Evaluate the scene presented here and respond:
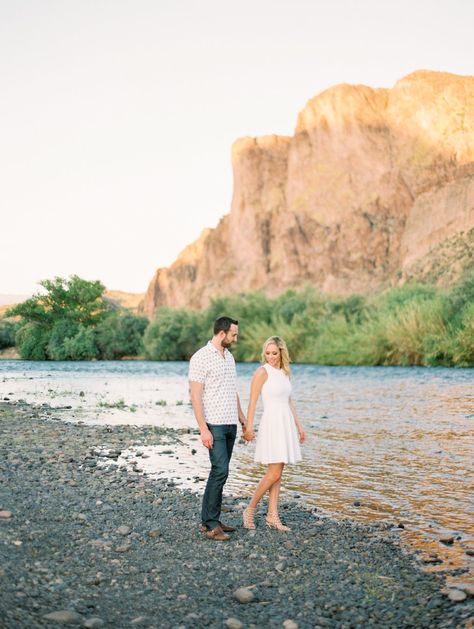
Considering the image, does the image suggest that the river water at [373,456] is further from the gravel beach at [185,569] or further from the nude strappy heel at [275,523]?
the nude strappy heel at [275,523]

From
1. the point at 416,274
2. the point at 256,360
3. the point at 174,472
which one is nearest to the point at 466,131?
the point at 416,274

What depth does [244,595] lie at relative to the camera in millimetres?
5117

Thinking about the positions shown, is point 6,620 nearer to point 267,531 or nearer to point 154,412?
point 267,531

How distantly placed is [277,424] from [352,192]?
4323 inches

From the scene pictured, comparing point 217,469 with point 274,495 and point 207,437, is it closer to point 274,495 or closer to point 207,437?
point 207,437

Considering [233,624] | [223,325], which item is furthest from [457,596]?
[223,325]

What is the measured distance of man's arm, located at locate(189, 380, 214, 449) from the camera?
642 centimetres

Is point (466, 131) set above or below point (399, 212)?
above

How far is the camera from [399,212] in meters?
108

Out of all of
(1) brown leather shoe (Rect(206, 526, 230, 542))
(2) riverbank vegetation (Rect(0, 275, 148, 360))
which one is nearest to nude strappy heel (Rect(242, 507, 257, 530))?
(1) brown leather shoe (Rect(206, 526, 230, 542))

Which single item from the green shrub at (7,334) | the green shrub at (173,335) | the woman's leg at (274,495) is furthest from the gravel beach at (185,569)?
the green shrub at (7,334)

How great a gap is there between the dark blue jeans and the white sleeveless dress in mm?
338

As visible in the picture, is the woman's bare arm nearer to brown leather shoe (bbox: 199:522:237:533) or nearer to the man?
the man

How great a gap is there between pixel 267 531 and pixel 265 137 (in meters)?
126
